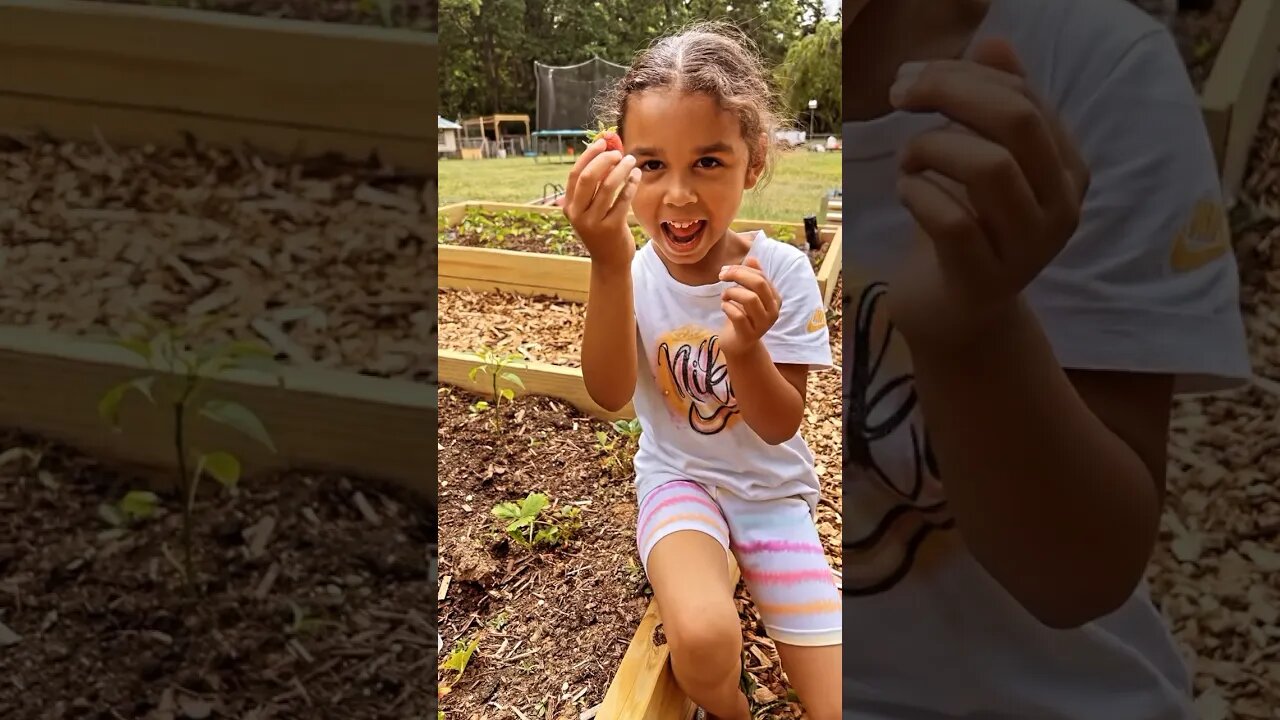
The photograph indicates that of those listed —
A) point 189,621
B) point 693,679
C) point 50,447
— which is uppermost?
point 50,447

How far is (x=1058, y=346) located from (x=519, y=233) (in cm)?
378

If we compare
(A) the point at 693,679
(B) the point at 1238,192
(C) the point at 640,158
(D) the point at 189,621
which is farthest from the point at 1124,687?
(C) the point at 640,158

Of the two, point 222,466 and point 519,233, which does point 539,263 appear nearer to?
point 519,233

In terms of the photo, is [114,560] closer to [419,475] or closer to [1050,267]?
[419,475]

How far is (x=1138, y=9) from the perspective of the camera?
0.52 m

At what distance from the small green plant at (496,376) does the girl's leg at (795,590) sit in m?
1.06

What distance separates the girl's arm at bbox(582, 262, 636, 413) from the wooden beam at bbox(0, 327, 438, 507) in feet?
2.40

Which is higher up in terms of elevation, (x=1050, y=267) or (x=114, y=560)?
(x=1050, y=267)

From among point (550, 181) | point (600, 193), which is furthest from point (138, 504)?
point (550, 181)

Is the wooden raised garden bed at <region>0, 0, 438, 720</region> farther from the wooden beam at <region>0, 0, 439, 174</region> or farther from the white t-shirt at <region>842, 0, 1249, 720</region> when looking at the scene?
the white t-shirt at <region>842, 0, 1249, 720</region>

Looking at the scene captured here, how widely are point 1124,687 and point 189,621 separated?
802 millimetres

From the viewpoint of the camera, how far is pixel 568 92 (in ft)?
8.88

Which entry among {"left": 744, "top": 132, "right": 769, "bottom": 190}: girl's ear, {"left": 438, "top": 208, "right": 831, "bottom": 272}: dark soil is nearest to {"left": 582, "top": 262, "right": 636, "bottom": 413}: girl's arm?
{"left": 744, "top": 132, "right": 769, "bottom": 190}: girl's ear

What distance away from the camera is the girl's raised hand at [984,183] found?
0.51 meters
